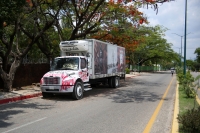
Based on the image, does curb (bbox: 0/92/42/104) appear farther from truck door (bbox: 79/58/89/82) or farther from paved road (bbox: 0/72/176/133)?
truck door (bbox: 79/58/89/82)

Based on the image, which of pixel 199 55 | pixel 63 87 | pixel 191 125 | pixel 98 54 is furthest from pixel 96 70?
pixel 199 55

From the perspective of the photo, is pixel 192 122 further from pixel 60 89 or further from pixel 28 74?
pixel 28 74

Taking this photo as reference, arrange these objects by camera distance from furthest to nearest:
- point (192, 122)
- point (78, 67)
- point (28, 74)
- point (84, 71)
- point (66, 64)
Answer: point (28, 74) < point (84, 71) < point (66, 64) < point (78, 67) < point (192, 122)

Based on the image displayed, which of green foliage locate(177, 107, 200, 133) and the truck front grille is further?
the truck front grille

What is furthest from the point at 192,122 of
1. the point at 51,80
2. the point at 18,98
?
the point at 18,98

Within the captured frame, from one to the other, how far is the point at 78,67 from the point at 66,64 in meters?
0.78

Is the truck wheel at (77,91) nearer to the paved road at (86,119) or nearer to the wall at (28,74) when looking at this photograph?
the paved road at (86,119)

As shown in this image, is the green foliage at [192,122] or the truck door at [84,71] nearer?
the green foliage at [192,122]

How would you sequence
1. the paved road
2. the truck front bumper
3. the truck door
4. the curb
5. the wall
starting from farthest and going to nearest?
the wall → the truck door → the truck front bumper → the curb → the paved road

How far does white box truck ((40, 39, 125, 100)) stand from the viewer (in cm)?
1137

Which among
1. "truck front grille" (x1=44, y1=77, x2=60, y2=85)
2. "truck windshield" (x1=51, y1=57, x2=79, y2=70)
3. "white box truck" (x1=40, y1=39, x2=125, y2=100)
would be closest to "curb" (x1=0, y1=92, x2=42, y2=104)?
"white box truck" (x1=40, y1=39, x2=125, y2=100)

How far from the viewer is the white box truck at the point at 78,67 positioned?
1137cm

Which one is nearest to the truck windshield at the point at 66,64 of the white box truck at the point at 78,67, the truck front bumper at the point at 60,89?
the white box truck at the point at 78,67

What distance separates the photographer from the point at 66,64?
1259cm
